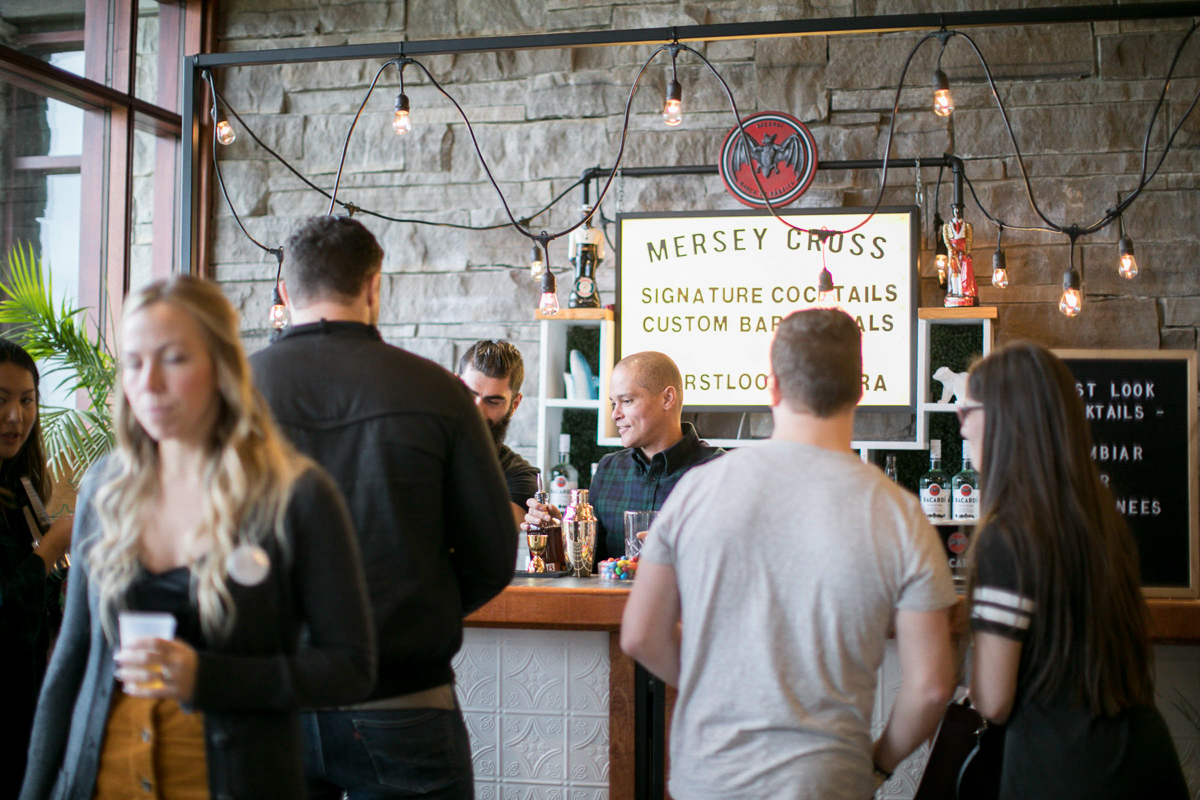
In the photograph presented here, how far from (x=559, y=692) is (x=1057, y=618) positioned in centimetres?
143

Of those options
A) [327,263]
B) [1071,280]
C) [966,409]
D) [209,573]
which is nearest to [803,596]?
[966,409]

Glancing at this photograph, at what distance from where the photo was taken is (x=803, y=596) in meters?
1.42

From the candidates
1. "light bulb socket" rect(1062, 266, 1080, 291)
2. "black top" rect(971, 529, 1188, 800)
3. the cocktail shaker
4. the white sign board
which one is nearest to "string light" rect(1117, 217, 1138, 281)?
"light bulb socket" rect(1062, 266, 1080, 291)

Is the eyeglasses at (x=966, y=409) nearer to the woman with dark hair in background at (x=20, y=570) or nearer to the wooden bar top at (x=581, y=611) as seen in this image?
the wooden bar top at (x=581, y=611)

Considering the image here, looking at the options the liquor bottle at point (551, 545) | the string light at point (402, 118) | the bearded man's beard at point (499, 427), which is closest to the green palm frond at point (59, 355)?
the string light at point (402, 118)

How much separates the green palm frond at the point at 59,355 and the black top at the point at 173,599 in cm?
254

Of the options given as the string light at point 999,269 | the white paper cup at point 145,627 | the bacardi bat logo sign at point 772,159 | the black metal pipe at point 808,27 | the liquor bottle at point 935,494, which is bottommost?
the liquor bottle at point 935,494

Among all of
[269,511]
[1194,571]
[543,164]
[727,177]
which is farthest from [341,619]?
[543,164]

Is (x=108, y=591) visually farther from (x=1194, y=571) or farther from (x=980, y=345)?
(x=980, y=345)

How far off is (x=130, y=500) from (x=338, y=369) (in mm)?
405

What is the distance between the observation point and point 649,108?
4133 mm

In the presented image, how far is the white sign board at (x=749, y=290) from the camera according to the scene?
3.77m

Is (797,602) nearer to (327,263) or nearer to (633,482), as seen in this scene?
(327,263)

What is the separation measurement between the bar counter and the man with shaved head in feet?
1.90
